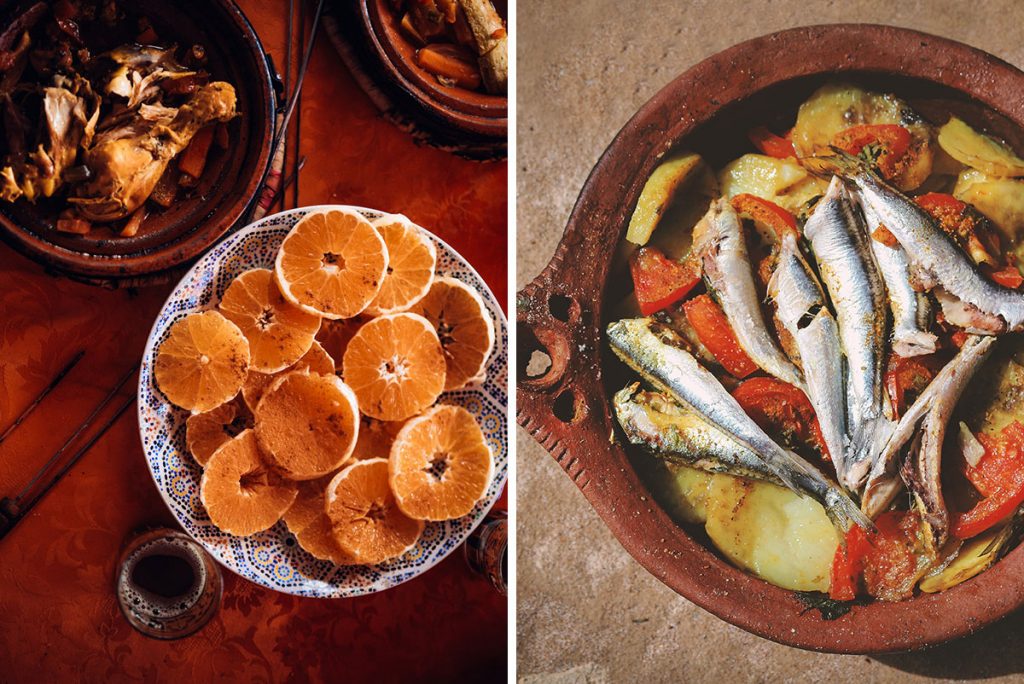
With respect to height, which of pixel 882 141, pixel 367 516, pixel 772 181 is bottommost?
pixel 367 516

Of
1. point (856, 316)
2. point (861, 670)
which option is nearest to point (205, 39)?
point (856, 316)

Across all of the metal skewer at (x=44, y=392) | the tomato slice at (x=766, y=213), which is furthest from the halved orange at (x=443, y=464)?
the metal skewer at (x=44, y=392)

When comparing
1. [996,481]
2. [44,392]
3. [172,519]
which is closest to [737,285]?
[996,481]

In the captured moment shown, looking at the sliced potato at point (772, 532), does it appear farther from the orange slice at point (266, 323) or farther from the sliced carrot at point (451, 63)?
the sliced carrot at point (451, 63)

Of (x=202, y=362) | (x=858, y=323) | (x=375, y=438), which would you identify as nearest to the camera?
(x=858, y=323)

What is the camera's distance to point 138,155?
6.05ft

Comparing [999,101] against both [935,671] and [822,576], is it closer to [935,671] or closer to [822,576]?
[822,576]

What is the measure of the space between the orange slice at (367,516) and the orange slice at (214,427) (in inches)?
10.9

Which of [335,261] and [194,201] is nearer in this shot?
[335,261]

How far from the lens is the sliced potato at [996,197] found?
4.82 ft

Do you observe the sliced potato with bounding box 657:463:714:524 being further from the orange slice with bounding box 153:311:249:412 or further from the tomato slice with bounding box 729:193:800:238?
the orange slice with bounding box 153:311:249:412

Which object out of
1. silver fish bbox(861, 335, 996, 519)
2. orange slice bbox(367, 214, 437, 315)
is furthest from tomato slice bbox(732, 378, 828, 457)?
orange slice bbox(367, 214, 437, 315)

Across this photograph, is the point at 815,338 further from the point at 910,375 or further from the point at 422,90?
the point at 422,90

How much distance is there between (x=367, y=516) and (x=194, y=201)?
0.90 metres
